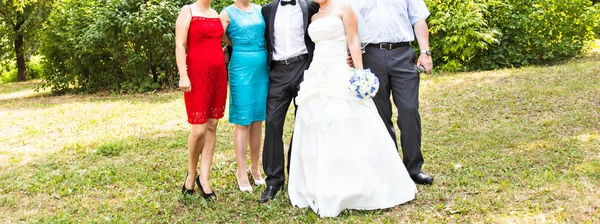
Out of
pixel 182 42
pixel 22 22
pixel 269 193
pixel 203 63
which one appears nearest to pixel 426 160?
pixel 269 193

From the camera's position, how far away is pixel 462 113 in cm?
802

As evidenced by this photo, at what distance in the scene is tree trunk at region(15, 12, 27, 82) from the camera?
19.7 meters

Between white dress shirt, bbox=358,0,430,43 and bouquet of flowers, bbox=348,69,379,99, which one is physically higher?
white dress shirt, bbox=358,0,430,43

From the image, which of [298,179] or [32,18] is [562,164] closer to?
[298,179]

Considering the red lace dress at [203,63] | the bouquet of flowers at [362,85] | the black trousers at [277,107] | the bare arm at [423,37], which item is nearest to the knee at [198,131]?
the red lace dress at [203,63]

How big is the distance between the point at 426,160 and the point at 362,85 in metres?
1.95

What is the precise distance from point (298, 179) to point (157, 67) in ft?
27.7

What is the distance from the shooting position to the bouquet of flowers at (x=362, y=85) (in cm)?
426

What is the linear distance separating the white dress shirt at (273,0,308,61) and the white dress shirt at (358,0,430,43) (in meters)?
0.59

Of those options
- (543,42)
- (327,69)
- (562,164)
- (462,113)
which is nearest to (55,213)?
(327,69)

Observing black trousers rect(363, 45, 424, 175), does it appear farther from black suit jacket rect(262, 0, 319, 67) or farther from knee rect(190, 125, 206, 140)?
knee rect(190, 125, 206, 140)

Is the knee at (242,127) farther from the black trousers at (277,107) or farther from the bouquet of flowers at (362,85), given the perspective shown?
the bouquet of flowers at (362,85)

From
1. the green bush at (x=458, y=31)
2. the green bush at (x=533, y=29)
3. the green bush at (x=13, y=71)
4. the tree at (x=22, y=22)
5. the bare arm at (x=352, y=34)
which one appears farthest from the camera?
the green bush at (x=13, y=71)

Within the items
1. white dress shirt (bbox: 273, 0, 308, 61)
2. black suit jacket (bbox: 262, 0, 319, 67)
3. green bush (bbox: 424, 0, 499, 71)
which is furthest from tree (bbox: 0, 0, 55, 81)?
white dress shirt (bbox: 273, 0, 308, 61)
